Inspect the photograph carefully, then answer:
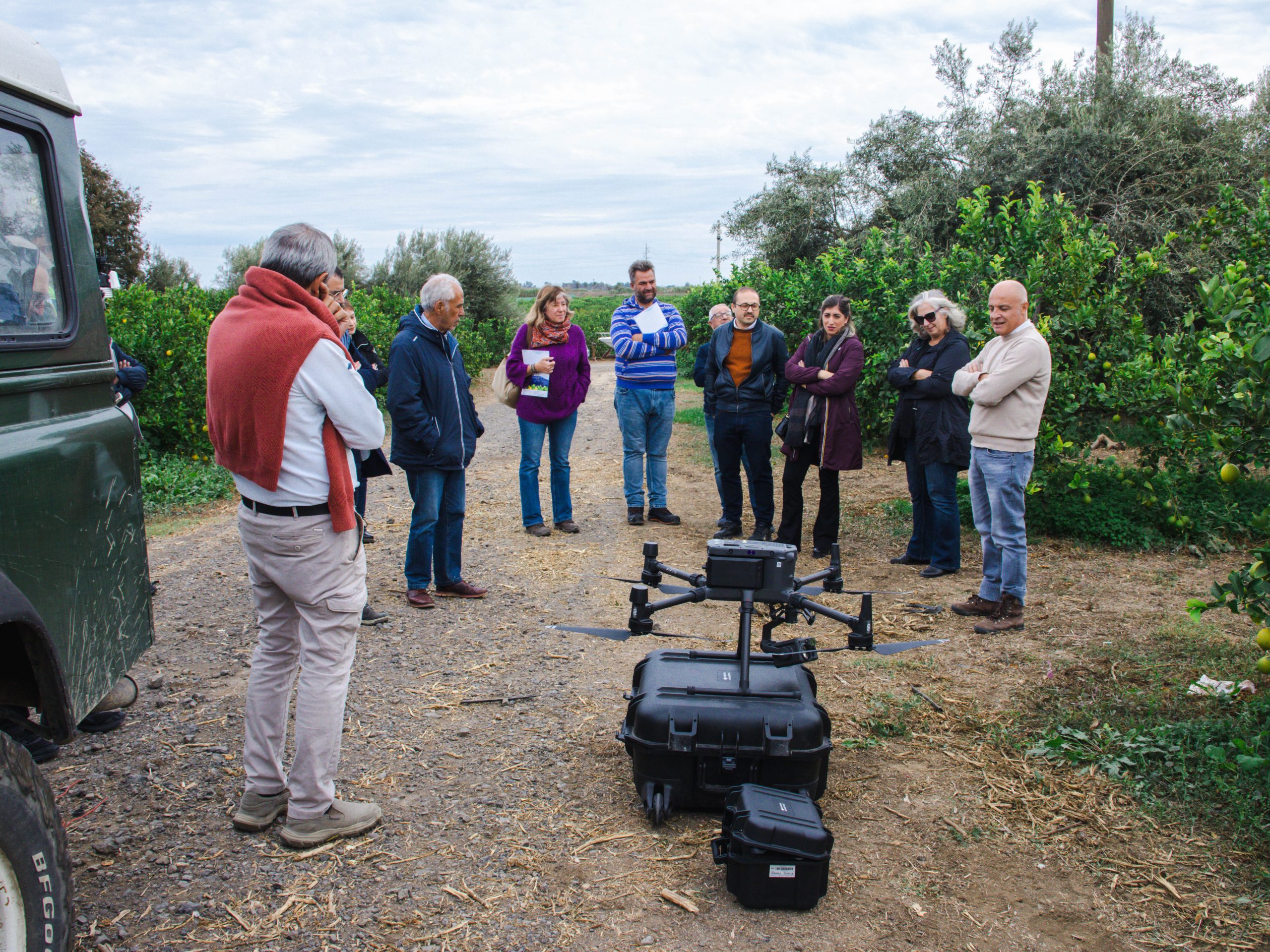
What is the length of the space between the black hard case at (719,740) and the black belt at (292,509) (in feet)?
4.63

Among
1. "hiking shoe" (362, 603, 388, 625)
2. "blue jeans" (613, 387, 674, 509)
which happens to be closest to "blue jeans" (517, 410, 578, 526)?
"blue jeans" (613, 387, 674, 509)

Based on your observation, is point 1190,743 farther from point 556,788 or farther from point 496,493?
point 496,493

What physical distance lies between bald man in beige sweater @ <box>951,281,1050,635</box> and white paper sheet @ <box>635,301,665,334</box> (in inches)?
135

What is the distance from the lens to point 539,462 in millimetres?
7875

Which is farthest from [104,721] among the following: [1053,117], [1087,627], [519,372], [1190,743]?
[1053,117]

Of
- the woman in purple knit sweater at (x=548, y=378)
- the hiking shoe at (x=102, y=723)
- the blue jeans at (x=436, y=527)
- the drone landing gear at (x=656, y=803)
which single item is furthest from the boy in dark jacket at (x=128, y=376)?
the drone landing gear at (x=656, y=803)

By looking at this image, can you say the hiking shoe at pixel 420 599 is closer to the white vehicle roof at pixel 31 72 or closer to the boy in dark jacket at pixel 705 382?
the boy in dark jacket at pixel 705 382

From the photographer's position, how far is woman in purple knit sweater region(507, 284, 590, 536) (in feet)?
25.7

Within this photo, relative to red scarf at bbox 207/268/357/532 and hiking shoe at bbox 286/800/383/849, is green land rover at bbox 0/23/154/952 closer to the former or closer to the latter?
red scarf at bbox 207/268/357/532

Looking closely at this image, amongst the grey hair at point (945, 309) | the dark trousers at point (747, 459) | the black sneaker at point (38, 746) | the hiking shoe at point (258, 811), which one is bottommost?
the hiking shoe at point (258, 811)

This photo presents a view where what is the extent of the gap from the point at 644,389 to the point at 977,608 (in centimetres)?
370

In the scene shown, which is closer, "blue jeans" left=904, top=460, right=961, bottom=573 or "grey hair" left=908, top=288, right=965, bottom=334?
"blue jeans" left=904, top=460, right=961, bottom=573

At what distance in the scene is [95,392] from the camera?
10.6 ft

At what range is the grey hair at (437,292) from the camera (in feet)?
19.6
